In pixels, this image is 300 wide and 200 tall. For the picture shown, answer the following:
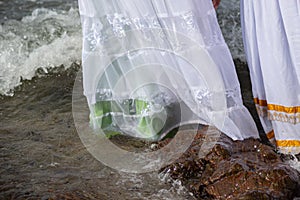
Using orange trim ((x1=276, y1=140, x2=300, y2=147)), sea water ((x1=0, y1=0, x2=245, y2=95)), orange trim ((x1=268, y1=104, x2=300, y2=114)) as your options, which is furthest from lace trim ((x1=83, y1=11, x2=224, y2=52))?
sea water ((x1=0, y1=0, x2=245, y2=95))

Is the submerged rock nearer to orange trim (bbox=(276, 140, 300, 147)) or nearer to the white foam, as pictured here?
orange trim (bbox=(276, 140, 300, 147))

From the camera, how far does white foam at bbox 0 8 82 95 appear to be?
3177 millimetres

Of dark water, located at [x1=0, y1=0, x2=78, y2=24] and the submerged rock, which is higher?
dark water, located at [x1=0, y1=0, x2=78, y2=24]

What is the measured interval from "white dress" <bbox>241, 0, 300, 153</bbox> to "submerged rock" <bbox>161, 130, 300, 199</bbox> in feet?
0.39

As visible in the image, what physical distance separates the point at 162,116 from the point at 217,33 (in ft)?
1.36

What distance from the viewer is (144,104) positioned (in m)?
2.36

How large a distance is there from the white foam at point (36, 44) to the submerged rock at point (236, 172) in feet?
4.03

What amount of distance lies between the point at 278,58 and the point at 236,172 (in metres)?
0.51

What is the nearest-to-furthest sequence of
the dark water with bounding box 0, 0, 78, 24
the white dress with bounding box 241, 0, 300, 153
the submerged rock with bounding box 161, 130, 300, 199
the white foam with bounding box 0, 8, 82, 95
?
the submerged rock with bounding box 161, 130, 300, 199 → the white dress with bounding box 241, 0, 300, 153 → the white foam with bounding box 0, 8, 82, 95 → the dark water with bounding box 0, 0, 78, 24

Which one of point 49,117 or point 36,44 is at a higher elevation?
point 36,44

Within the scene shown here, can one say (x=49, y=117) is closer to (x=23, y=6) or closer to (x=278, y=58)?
(x=278, y=58)

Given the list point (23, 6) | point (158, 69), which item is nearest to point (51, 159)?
point (158, 69)

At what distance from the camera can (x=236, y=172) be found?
2018 millimetres

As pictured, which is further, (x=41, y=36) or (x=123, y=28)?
(x=41, y=36)
